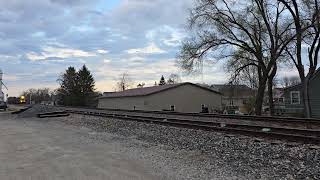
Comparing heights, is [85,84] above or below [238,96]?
above

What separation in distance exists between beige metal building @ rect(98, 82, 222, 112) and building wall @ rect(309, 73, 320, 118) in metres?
20.2

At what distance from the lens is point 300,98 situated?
46750 mm

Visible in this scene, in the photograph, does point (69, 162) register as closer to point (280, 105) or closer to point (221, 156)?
point (221, 156)

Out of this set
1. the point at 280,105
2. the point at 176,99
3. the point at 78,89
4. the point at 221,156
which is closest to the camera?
the point at 221,156

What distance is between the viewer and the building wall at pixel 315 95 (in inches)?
1640

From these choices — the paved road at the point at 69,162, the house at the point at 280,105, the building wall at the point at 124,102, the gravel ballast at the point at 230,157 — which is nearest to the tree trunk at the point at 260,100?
the house at the point at 280,105

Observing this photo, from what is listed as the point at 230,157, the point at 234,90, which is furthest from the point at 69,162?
the point at 234,90

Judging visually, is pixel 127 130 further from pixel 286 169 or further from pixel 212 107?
pixel 212 107

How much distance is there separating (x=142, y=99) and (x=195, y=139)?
46836 mm

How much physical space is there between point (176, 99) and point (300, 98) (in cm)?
2237

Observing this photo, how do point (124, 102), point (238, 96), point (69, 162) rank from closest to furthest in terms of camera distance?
point (69, 162) → point (124, 102) → point (238, 96)

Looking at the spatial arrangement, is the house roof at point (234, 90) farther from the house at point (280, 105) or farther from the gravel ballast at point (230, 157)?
the gravel ballast at point (230, 157)

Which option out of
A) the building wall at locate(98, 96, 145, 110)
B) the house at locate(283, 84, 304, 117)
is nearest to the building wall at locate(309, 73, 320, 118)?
the house at locate(283, 84, 304, 117)

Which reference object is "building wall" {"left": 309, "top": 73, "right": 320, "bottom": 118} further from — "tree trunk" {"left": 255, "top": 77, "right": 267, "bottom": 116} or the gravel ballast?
the gravel ballast
